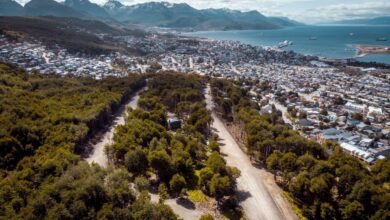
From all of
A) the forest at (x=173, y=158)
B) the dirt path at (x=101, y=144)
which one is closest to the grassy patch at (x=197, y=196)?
the forest at (x=173, y=158)

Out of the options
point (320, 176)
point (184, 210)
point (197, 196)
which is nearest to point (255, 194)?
point (197, 196)

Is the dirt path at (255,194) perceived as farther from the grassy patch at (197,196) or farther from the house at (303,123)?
the house at (303,123)

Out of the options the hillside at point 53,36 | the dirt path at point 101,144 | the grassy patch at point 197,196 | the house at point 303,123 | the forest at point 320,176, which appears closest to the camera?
the forest at point 320,176

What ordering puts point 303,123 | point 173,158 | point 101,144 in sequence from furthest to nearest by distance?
point 303,123, point 101,144, point 173,158

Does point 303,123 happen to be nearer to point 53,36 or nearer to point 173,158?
point 173,158

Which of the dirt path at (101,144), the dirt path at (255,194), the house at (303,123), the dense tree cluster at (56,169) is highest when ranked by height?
the dense tree cluster at (56,169)

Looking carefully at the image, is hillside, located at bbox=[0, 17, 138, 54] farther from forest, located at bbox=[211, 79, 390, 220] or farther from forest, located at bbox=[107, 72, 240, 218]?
forest, located at bbox=[211, 79, 390, 220]

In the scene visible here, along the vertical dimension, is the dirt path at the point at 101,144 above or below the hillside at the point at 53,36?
below
